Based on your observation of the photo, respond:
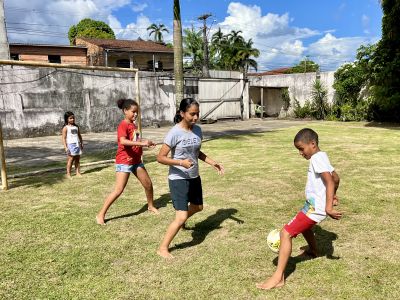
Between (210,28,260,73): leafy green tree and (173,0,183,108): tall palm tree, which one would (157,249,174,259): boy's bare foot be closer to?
(173,0,183,108): tall palm tree

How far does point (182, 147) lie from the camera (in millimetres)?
3752

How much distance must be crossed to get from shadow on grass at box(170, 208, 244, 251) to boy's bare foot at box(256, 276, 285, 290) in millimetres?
1160

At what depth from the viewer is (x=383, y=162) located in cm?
852

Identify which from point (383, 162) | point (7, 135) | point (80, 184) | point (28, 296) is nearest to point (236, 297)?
point (28, 296)

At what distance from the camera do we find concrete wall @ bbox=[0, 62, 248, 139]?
15.5m

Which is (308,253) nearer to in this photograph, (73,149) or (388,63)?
(73,149)

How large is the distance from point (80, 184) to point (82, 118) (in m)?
11.0

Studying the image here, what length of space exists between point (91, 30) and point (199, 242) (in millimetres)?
45368

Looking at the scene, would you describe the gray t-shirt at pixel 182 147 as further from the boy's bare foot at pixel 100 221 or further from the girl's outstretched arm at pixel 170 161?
the boy's bare foot at pixel 100 221

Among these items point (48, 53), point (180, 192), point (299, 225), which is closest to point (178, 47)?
point (180, 192)

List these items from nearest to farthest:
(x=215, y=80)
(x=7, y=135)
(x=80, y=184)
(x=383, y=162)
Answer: (x=80, y=184) < (x=383, y=162) < (x=7, y=135) < (x=215, y=80)

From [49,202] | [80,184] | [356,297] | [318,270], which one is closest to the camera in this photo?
[356,297]

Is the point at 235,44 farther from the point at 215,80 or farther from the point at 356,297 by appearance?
the point at 356,297

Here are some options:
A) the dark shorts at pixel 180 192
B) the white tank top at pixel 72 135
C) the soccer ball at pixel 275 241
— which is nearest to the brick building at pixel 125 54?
the white tank top at pixel 72 135
